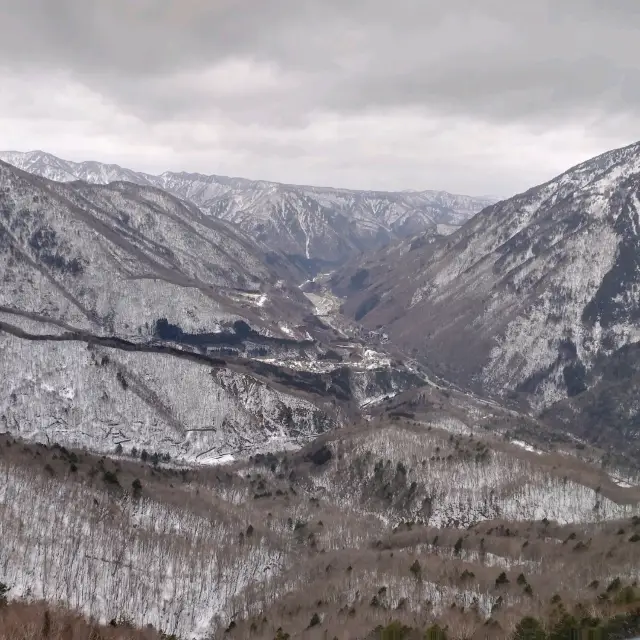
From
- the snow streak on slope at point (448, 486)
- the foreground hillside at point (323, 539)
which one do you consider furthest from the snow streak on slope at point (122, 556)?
the snow streak on slope at point (448, 486)

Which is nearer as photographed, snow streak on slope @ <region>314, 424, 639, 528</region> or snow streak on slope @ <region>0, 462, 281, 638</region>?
snow streak on slope @ <region>0, 462, 281, 638</region>

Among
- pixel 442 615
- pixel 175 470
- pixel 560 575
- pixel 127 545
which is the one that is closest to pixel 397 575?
pixel 442 615

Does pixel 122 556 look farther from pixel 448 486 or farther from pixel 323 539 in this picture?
pixel 448 486

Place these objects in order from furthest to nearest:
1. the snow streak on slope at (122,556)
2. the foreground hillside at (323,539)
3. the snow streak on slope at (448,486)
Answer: the snow streak on slope at (448,486) < the snow streak on slope at (122,556) < the foreground hillside at (323,539)

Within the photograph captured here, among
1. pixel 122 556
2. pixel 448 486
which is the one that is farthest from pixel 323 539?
pixel 122 556

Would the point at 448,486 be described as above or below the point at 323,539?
above

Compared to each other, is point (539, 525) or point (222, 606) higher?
point (539, 525)

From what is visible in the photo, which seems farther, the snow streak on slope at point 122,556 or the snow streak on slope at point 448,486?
the snow streak on slope at point 448,486

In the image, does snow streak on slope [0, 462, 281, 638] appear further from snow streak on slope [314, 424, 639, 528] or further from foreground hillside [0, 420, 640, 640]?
snow streak on slope [314, 424, 639, 528]

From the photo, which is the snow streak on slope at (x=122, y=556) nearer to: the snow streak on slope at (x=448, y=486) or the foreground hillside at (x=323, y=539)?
the foreground hillside at (x=323, y=539)

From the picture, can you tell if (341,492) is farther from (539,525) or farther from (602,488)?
(602,488)

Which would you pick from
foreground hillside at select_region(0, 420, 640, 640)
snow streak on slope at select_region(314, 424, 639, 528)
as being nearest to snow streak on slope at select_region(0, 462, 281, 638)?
foreground hillside at select_region(0, 420, 640, 640)
